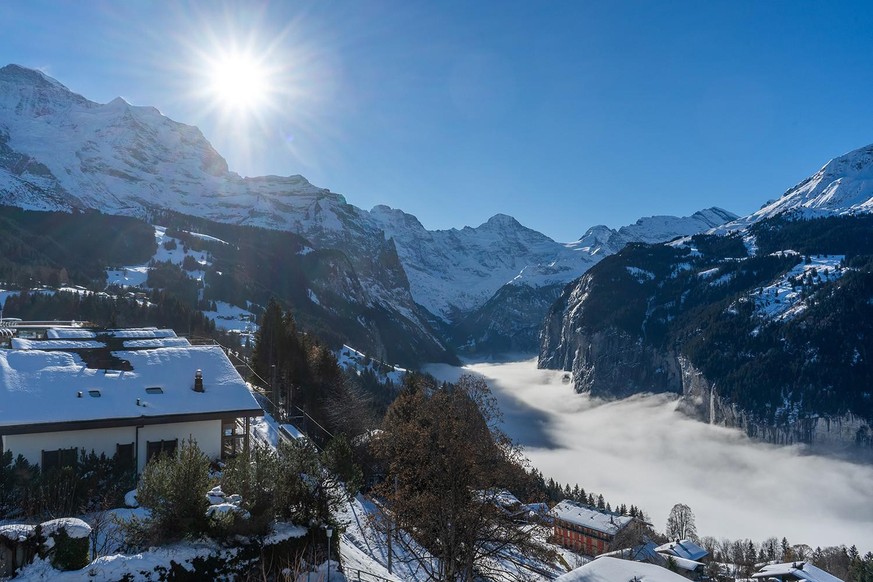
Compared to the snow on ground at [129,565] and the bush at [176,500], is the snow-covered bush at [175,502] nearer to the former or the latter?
the bush at [176,500]

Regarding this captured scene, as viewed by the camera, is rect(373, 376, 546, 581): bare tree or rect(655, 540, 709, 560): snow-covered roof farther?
rect(655, 540, 709, 560): snow-covered roof

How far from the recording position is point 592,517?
97.2 m

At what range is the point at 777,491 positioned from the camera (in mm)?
152125

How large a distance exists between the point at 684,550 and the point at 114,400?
Result: 3393 inches

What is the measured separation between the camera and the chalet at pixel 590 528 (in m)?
91.9

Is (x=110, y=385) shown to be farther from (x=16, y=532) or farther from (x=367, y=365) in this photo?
(x=367, y=365)

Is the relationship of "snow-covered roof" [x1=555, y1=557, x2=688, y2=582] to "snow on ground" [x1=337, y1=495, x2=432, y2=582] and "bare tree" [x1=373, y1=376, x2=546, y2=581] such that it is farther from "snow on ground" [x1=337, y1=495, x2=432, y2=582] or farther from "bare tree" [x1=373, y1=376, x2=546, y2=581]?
"snow on ground" [x1=337, y1=495, x2=432, y2=582]

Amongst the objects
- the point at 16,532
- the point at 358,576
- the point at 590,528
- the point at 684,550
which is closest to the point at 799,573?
the point at 684,550

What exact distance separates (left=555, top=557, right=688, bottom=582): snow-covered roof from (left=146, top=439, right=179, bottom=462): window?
19.7 metres

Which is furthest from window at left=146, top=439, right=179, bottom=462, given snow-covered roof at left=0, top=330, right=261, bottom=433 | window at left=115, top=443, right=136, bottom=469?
snow-covered roof at left=0, top=330, right=261, bottom=433

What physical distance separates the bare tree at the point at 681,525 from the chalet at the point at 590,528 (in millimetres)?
22979

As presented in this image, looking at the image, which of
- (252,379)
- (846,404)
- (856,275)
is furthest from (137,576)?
(856,275)

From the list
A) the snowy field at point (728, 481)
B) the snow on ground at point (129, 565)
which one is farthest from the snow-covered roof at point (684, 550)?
the snow on ground at point (129, 565)

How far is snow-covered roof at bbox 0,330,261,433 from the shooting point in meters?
25.4
